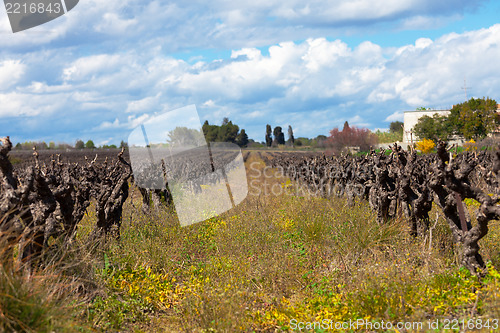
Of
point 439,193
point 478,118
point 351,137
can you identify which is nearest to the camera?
point 439,193

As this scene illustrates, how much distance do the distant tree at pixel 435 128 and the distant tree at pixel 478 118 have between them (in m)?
3.68

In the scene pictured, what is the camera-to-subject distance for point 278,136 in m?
142

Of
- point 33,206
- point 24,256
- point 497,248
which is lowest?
point 497,248

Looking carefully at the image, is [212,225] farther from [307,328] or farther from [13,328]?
[13,328]

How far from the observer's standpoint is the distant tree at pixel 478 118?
7050 cm

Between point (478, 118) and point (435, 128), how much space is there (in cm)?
966

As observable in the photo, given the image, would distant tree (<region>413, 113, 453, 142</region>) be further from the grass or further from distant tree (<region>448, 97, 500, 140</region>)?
the grass

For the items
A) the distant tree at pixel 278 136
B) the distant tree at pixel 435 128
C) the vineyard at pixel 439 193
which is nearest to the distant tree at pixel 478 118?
the distant tree at pixel 435 128

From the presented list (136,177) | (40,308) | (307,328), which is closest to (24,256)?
(40,308)

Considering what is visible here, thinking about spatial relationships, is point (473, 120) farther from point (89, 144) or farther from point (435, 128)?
point (89, 144)

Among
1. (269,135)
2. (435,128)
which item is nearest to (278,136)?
(269,135)

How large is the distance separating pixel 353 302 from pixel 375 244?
8.25 feet

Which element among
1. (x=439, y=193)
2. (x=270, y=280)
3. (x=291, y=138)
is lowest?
(x=270, y=280)

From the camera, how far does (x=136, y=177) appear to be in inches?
603
